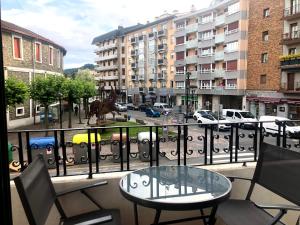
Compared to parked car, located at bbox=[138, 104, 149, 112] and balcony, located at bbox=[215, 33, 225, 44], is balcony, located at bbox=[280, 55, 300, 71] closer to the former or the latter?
balcony, located at bbox=[215, 33, 225, 44]

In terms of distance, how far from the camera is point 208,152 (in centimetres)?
227

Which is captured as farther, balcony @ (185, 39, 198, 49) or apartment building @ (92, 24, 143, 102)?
apartment building @ (92, 24, 143, 102)

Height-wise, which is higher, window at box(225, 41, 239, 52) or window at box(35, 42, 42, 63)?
window at box(225, 41, 239, 52)

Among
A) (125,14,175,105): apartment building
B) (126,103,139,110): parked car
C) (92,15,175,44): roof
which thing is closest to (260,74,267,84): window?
(125,14,175,105): apartment building

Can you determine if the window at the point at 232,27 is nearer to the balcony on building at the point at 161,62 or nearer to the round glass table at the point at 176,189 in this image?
the balcony on building at the point at 161,62

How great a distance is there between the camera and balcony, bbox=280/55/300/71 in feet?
35.6

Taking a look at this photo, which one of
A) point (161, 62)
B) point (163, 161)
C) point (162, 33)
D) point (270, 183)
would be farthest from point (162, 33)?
point (270, 183)

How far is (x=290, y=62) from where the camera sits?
11109mm

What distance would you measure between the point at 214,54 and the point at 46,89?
14.1 metres

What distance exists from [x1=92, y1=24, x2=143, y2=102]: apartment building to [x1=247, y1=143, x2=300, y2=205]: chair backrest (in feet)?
86.3

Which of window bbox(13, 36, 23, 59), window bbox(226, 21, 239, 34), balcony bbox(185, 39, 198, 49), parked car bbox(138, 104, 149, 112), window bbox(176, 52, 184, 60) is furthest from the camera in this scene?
parked car bbox(138, 104, 149, 112)

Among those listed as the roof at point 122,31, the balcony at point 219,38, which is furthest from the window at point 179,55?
the balcony at point 219,38

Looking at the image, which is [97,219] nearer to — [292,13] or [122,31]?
[292,13]

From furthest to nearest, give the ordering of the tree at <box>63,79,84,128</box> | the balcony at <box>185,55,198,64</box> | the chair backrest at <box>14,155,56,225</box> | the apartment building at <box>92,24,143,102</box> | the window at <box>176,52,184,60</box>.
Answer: the apartment building at <box>92,24,143,102</box> → the window at <box>176,52,184,60</box> → the balcony at <box>185,55,198,64</box> → the tree at <box>63,79,84,128</box> → the chair backrest at <box>14,155,56,225</box>
